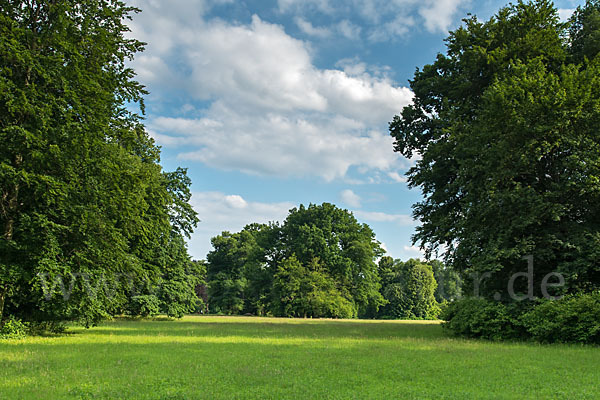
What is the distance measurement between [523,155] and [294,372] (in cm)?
1311

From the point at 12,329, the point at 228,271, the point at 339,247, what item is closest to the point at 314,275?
the point at 339,247

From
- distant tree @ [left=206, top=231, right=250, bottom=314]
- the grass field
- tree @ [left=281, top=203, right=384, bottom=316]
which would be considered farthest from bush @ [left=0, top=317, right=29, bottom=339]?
distant tree @ [left=206, top=231, right=250, bottom=314]

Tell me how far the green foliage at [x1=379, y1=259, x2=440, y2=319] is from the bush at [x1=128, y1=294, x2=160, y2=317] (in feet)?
173

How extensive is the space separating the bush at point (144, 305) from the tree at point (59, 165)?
606 inches

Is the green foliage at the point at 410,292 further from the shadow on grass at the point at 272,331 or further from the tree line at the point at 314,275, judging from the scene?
the shadow on grass at the point at 272,331

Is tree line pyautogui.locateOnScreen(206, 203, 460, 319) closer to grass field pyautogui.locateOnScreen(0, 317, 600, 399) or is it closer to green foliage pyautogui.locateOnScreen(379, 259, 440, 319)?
green foliage pyautogui.locateOnScreen(379, 259, 440, 319)

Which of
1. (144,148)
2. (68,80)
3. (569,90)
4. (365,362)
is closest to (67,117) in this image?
(68,80)

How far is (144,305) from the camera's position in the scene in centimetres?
3406

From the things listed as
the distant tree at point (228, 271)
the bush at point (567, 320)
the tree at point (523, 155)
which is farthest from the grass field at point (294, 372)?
the distant tree at point (228, 271)

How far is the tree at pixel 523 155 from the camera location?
17.2 meters

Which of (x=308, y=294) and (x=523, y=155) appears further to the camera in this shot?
(x=308, y=294)

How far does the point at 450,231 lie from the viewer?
20391 millimetres

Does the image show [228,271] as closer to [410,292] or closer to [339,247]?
[339,247]

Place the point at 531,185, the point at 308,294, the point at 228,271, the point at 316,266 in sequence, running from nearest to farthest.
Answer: the point at 531,185, the point at 308,294, the point at 316,266, the point at 228,271
